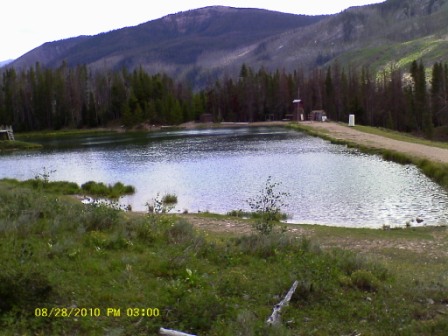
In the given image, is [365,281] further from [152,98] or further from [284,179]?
[152,98]

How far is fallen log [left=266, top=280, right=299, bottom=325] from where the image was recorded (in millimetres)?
6637

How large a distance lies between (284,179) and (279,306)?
22178mm

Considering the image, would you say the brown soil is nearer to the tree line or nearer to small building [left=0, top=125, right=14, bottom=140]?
small building [left=0, top=125, right=14, bottom=140]

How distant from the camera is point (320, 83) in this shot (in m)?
112

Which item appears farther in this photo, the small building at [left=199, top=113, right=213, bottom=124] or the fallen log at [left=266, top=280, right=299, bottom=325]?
the small building at [left=199, top=113, right=213, bottom=124]

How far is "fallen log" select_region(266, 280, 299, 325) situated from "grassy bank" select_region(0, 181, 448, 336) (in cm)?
10

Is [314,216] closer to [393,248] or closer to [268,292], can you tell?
[393,248]

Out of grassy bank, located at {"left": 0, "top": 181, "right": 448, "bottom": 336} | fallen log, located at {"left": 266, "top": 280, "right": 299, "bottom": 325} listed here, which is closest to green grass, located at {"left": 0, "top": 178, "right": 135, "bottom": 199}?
grassy bank, located at {"left": 0, "top": 181, "right": 448, "bottom": 336}

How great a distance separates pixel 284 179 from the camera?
2912cm

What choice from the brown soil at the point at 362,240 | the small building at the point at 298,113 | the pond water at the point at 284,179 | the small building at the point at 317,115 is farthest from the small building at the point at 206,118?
the brown soil at the point at 362,240

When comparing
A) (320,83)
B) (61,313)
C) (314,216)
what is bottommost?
(314,216)

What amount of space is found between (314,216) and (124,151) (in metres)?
36.7

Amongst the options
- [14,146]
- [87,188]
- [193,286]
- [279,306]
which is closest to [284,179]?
[87,188]

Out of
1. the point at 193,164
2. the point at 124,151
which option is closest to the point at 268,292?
the point at 193,164
